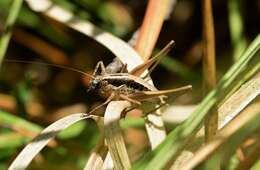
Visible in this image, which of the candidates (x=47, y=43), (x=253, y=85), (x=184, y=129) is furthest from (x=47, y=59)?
(x=184, y=129)

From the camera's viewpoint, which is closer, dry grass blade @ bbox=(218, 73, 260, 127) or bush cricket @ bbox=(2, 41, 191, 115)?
dry grass blade @ bbox=(218, 73, 260, 127)

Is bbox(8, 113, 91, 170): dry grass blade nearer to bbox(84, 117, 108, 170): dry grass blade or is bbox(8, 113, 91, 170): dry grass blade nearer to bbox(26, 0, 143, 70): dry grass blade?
bbox(84, 117, 108, 170): dry grass blade

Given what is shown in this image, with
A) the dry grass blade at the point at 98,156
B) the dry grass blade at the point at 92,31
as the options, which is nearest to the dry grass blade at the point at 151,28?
the dry grass blade at the point at 92,31

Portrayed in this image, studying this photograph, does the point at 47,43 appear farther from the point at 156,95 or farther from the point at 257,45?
the point at 257,45

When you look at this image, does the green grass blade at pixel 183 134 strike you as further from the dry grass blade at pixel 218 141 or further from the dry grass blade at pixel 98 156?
the dry grass blade at pixel 98 156

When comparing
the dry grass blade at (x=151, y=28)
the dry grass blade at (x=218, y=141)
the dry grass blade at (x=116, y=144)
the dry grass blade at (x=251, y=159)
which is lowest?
the dry grass blade at (x=251, y=159)

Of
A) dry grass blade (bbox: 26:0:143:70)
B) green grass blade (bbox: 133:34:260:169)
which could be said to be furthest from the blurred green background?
green grass blade (bbox: 133:34:260:169)

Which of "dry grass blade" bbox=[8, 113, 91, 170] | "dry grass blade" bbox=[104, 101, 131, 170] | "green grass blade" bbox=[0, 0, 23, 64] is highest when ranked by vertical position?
"green grass blade" bbox=[0, 0, 23, 64]

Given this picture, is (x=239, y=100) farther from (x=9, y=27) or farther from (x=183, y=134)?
(x=9, y=27)
